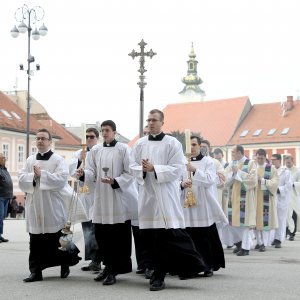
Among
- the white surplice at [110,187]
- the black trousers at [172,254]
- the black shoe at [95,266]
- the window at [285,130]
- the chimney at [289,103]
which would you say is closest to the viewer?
the black trousers at [172,254]

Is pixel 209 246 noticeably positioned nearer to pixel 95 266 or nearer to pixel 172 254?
pixel 172 254

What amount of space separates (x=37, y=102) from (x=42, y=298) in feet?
218

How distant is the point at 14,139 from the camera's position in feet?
171

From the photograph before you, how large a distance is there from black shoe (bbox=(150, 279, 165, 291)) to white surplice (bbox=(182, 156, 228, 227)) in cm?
181

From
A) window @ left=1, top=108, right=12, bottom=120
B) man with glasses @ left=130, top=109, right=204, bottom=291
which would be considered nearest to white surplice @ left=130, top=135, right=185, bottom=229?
man with glasses @ left=130, top=109, right=204, bottom=291

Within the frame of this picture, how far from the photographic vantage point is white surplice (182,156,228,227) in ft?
32.1

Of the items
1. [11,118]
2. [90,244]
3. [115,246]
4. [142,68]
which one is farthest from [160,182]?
[11,118]

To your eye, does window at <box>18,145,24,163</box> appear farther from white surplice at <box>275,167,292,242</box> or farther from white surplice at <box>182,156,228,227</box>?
white surplice at <box>182,156,228,227</box>

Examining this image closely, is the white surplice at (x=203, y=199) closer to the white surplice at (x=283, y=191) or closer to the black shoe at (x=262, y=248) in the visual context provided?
the black shoe at (x=262, y=248)

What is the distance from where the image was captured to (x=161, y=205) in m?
8.36

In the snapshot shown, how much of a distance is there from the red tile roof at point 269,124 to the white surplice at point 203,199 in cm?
6778

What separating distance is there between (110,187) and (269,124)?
7492cm

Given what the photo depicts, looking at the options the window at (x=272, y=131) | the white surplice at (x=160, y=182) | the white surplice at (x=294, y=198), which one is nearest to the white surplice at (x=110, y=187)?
the white surplice at (x=160, y=182)

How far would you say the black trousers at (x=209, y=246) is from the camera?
31.6 ft
